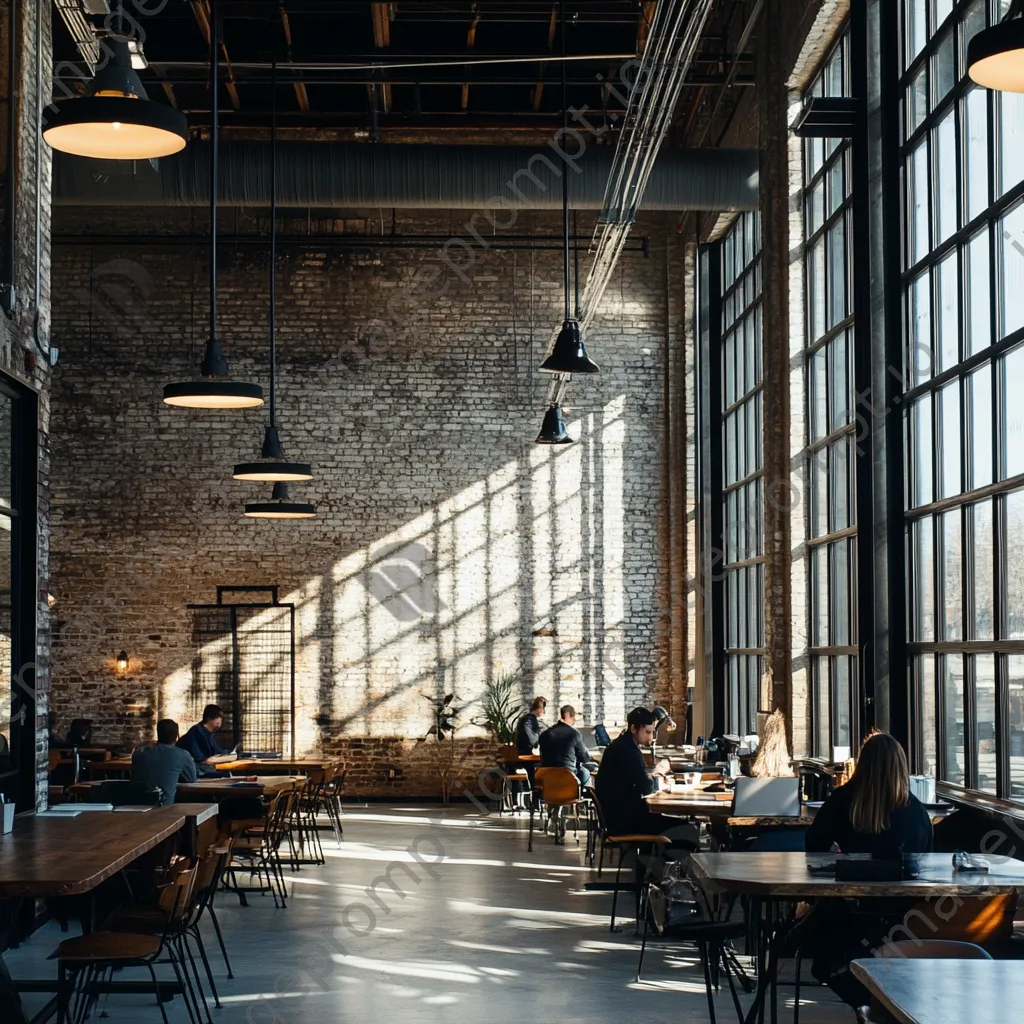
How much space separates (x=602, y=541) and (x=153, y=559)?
5.34 metres

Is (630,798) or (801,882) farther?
(630,798)

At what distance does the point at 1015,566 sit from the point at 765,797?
190cm

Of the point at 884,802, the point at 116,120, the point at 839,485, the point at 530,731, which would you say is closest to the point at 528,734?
the point at 530,731

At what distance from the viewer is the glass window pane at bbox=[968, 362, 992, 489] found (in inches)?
314

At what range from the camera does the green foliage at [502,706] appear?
16391mm

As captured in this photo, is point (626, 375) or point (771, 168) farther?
point (626, 375)

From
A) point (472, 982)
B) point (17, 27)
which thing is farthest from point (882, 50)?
point (472, 982)

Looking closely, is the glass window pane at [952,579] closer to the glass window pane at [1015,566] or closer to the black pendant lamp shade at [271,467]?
the glass window pane at [1015,566]

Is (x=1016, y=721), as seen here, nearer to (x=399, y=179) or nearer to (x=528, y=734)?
(x=528, y=734)

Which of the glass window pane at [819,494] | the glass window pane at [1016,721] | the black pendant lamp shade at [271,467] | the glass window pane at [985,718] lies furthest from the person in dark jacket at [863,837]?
the black pendant lamp shade at [271,467]

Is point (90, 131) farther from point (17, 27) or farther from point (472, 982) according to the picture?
point (472, 982)

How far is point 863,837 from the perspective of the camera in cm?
583

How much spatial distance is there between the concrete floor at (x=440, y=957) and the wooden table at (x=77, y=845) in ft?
2.57

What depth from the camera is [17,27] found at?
8.33 meters
